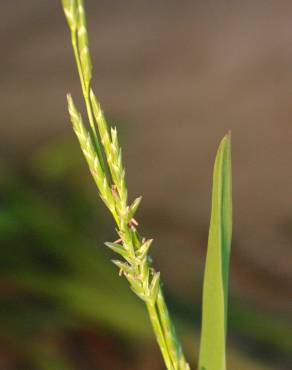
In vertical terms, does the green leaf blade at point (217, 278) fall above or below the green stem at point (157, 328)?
above

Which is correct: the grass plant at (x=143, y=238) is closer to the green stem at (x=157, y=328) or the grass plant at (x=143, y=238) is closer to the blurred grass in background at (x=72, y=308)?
the green stem at (x=157, y=328)

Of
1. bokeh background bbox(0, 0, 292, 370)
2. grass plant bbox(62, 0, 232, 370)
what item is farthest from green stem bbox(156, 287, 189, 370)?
bokeh background bbox(0, 0, 292, 370)

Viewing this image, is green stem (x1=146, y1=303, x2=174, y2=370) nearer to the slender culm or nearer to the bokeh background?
the slender culm

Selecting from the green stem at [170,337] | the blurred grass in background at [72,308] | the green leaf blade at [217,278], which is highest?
the blurred grass in background at [72,308]

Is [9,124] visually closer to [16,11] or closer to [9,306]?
[16,11]

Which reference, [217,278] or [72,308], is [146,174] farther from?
[217,278]

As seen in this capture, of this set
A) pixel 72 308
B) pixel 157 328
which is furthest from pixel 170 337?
pixel 72 308

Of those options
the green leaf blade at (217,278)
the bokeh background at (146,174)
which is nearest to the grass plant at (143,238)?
the green leaf blade at (217,278)

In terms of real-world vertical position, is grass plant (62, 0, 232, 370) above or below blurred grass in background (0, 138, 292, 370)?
below
